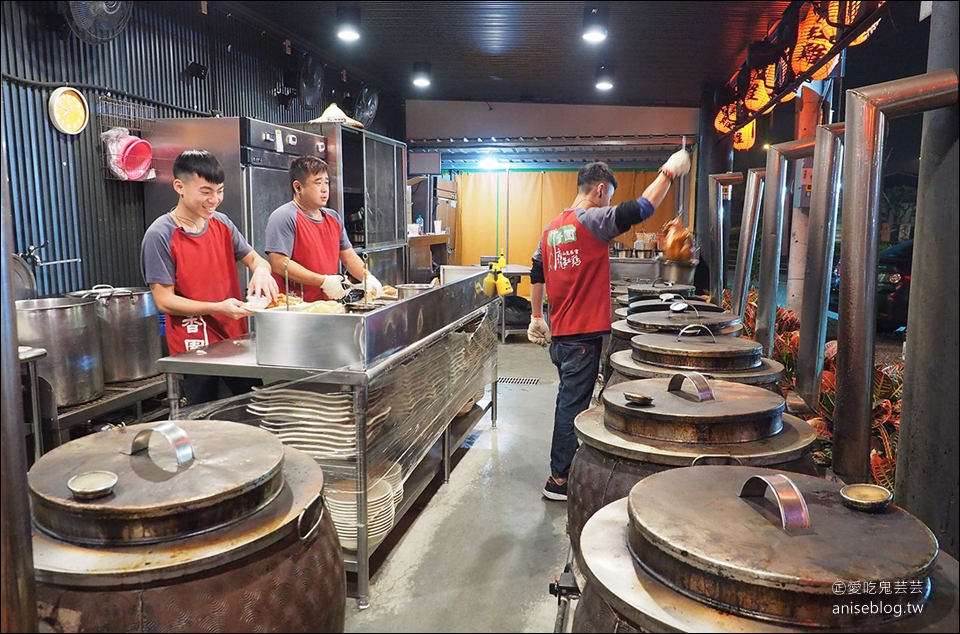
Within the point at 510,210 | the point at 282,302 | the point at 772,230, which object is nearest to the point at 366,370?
the point at 282,302

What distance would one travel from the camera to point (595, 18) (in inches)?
35.5

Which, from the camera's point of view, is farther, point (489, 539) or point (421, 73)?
point (489, 539)

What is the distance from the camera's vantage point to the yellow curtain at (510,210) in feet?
35.3

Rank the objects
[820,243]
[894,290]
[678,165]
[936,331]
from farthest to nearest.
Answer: [894,290], [678,165], [820,243], [936,331]

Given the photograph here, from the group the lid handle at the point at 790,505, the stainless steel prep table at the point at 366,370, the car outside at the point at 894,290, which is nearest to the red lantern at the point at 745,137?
the car outside at the point at 894,290

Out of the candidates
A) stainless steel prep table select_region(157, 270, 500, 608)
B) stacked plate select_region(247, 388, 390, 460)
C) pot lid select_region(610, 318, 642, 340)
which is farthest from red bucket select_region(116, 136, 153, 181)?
pot lid select_region(610, 318, 642, 340)

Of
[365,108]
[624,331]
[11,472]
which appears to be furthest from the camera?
[365,108]

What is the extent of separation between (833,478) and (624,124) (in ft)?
Result: 28.4

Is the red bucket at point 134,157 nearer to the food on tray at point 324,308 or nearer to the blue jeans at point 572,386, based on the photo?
the food on tray at point 324,308

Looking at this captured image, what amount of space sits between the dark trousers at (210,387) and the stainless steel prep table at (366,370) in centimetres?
6

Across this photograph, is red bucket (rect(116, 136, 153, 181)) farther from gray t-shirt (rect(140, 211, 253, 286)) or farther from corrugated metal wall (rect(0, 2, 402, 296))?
gray t-shirt (rect(140, 211, 253, 286))

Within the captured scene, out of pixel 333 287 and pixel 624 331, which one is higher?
pixel 333 287

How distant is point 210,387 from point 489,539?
160 cm

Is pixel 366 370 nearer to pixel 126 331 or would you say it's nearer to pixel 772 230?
pixel 126 331
